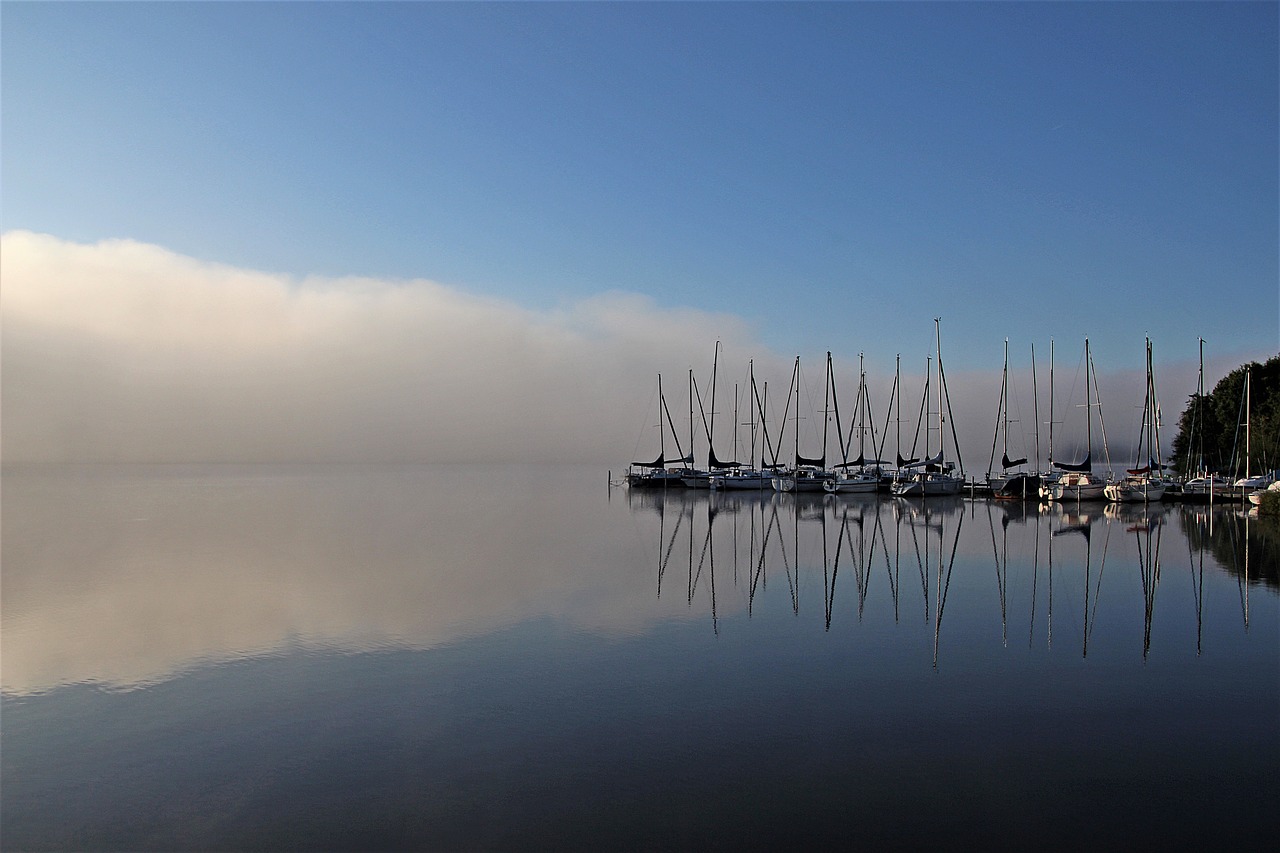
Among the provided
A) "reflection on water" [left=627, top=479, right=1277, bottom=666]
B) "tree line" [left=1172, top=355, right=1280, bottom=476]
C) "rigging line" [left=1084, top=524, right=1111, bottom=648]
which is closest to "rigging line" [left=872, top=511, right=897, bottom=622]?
"reflection on water" [left=627, top=479, right=1277, bottom=666]

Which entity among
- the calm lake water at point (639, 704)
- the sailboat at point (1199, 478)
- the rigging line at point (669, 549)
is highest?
the sailboat at point (1199, 478)

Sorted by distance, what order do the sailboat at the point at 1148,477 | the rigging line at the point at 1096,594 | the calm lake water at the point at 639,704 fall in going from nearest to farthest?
the calm lake water at the point at 639,704 < the rigging line at the point at 1096,594 < the sailboat at the point at 1148,477

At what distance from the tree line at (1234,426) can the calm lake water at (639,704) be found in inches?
1760

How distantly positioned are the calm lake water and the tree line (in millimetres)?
44700

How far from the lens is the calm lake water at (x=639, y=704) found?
8.04 meters

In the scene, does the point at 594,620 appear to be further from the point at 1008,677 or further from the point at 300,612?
the point at 1008,677

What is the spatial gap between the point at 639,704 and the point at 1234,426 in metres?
77.1

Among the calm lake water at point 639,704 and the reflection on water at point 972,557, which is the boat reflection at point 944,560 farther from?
the calm lake water at point 639,704

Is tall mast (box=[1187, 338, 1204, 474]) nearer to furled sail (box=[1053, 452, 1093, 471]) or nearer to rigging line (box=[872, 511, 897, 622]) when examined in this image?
furled sail (box=[1053, 452, 1093, 471])

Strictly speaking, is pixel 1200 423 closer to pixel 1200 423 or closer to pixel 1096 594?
pixel 1200 423

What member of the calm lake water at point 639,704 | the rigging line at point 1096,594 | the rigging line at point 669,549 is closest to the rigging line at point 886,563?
the calm lake water at point 639,704

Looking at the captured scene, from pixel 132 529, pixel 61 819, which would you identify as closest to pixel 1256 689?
pixel 61 819

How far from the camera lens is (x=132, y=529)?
4069 centimetres

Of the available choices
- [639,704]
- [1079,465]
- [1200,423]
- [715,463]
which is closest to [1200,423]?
[1200,423]
